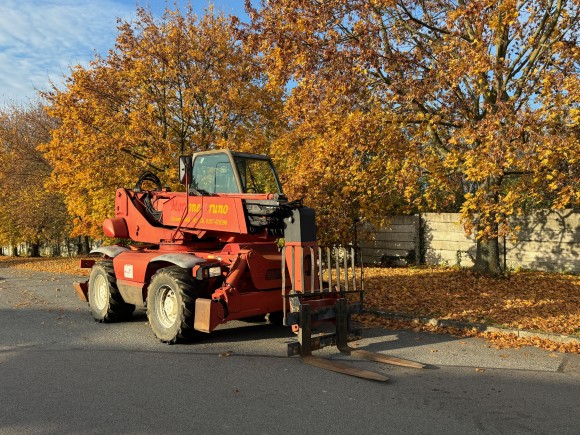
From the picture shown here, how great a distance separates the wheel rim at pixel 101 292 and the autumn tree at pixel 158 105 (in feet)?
23.7

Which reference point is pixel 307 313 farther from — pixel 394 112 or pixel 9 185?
pixel 9 185

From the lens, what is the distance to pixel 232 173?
7961 mm

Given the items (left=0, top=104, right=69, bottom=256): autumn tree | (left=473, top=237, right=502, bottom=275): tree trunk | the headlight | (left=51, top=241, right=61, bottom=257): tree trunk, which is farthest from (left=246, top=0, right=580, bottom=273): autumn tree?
(left=51, top=241, right=61, bottom=257): tree trunk

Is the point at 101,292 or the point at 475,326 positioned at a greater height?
the point at 101,292

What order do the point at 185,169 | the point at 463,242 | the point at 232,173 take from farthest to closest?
1. the point at 463,242
2. the point at 185,169
3. the point at 232,173

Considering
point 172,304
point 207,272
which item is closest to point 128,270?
point 172,304

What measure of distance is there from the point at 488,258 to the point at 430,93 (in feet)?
16.5

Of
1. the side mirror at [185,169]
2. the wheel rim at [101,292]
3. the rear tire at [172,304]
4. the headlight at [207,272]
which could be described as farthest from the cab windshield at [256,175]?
the wheel rim at [101,292]

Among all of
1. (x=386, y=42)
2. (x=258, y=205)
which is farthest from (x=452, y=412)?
(x=386, y=42)

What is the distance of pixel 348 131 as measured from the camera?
10344 millimetres

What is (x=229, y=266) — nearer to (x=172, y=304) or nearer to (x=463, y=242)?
(x=172, y=304)

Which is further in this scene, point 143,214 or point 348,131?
point 348,131

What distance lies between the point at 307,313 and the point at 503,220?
5781mm

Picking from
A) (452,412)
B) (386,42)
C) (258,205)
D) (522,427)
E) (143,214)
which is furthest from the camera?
(386,42)
